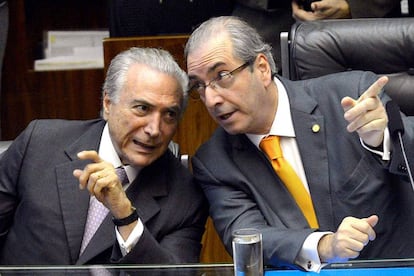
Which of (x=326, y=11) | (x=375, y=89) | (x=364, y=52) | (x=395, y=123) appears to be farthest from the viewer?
(x=326, y=11)

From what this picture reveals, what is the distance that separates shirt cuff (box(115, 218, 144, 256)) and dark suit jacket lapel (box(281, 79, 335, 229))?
419mm

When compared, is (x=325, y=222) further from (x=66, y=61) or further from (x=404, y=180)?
(x=66, y=61)

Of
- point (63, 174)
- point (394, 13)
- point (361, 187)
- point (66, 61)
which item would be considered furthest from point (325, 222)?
point (66, 61)

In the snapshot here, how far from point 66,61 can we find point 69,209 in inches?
73.0

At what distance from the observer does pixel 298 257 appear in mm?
2064

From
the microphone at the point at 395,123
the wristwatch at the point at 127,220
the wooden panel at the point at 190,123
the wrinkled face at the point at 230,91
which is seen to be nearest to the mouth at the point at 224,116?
the wrinkled face at the point at 230,91

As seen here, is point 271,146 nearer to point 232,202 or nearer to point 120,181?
point 232,202

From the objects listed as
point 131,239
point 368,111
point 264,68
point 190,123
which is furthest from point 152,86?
point 190,123

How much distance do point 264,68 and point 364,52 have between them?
0.33 m

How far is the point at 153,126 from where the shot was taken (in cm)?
240

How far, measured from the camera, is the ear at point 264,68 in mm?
2451

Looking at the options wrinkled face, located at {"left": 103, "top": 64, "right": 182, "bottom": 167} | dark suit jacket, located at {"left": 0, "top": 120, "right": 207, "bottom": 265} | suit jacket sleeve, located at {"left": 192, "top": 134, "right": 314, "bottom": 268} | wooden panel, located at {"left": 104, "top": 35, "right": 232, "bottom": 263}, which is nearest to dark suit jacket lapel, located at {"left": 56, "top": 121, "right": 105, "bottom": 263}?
dark suit jacket, located at {"left": 0, "top": 120, "right": 207, "bottom": 265}

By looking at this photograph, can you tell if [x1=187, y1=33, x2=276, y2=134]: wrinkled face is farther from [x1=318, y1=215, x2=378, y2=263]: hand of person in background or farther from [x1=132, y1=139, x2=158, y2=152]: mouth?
[x1=318, y1=215, x2=378, y2=263]: hand of person in background

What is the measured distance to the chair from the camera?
2.62 metres
